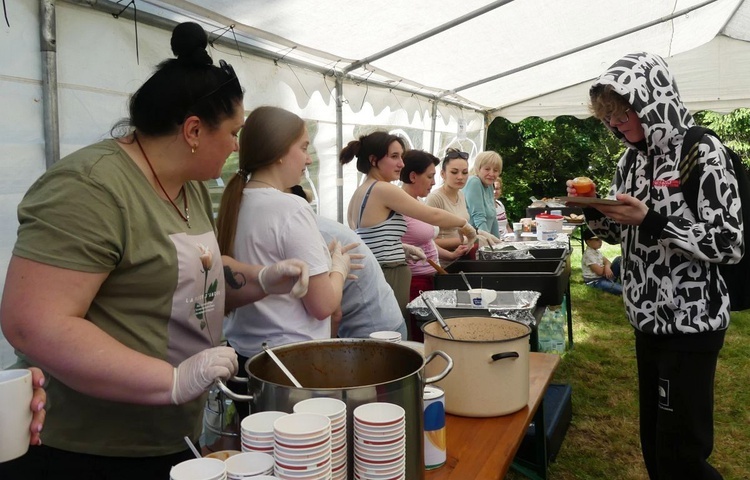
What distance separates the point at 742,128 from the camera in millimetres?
11961

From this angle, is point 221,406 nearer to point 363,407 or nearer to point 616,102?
point 363,407

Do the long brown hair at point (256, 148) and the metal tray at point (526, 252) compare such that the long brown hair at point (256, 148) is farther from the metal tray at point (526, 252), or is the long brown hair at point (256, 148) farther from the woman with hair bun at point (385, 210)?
the metal tray at point (526, 252)

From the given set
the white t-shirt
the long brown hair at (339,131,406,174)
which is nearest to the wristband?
the white t-shirt

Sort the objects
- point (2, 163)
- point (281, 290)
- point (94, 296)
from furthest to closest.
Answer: point (2, 163)
point (281, 290)
point (94, 296)

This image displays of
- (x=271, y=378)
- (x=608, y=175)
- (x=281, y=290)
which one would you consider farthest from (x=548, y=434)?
(x=608, y=175)

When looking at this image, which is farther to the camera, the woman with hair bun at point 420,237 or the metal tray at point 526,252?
the metal tray at point 526,252

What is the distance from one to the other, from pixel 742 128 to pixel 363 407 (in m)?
13.6

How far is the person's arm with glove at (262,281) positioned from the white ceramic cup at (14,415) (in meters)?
0.70

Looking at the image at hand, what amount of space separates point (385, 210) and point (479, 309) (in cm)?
75

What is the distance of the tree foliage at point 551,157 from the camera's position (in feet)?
42.2

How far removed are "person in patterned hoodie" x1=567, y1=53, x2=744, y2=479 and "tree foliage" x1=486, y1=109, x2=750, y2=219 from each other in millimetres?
11167

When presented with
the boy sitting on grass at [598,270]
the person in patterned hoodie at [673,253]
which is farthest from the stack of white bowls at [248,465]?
the boy sitting on grass at [598,270]

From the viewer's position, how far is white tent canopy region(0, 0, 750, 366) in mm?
1910

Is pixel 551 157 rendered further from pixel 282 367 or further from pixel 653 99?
pixel 282 367
